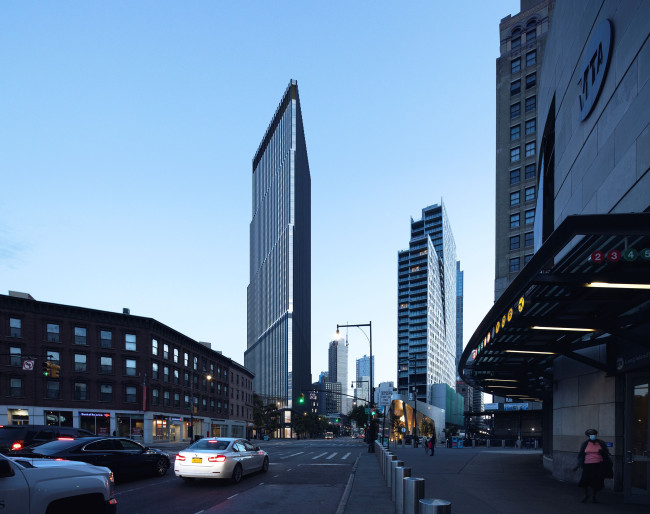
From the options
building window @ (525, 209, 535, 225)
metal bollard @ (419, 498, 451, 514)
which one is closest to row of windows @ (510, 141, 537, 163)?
→ building window @ (525, 209, 535, 225)

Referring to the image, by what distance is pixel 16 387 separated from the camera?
45.0 meters

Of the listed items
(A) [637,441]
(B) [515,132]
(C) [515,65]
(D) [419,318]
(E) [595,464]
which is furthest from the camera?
(D) [419,318]

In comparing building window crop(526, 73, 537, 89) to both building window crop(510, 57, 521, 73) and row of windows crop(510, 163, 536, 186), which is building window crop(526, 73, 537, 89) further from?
row of windows crop(510, 163, 536, 186)

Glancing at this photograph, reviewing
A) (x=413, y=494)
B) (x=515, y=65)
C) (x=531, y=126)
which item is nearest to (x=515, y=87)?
(x=515, y=65)

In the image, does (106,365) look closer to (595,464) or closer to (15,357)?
(15,357)

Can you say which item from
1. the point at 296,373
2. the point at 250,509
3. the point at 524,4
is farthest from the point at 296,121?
the point at 250,509

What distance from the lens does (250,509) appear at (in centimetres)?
1164

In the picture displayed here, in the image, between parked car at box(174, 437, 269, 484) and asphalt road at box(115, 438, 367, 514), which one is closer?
asphalt road at box(115, 438, 367, 514)

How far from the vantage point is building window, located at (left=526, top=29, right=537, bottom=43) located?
65.5 m

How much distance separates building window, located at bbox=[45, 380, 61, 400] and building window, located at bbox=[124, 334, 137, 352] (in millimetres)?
6954

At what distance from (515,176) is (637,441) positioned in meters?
54.5

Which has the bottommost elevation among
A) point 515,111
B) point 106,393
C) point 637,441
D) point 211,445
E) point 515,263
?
point 106,393

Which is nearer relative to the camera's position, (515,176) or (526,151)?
(526,151)

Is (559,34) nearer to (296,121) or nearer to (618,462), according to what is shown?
(618,462)
